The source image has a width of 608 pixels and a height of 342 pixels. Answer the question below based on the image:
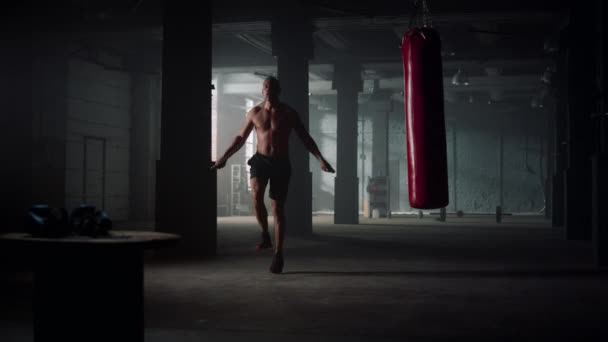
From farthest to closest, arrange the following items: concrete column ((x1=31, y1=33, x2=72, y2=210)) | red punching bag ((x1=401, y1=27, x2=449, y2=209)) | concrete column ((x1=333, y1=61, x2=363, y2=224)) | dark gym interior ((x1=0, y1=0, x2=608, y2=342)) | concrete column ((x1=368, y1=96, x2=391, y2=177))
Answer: concrete column ((x1=368, y1=96, x2=391, y2=177)) → concrete column ((x1=333, y1=61, x2=363, y2=224)) → concrete column ((x1=31, y1=33, x2=72, y2=210)) → red punching bag ((x1=401, y1=27, x2=449, y2=209)) → dark gym interior ((x1=0, y1=0, x2=608, y2=342))

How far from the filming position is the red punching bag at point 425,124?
4.43 meters

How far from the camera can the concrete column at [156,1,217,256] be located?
7.61 m

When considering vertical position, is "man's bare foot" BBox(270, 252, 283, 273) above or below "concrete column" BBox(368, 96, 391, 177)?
below

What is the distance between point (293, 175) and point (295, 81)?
5.54ft

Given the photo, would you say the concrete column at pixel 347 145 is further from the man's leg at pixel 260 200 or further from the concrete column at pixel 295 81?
the man's leg at pixel 260 200

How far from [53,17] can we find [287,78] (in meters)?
5.01

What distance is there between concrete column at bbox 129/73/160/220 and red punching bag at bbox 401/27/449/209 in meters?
15.0

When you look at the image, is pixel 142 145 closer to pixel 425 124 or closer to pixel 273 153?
pixel 273 153

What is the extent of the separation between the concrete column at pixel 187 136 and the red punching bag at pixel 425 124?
3665 mm

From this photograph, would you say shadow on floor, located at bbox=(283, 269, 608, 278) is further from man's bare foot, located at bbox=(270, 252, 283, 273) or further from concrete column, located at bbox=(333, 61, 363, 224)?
concrete column, located at bbox=(333, 61, 363, 224)

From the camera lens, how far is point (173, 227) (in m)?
7.58

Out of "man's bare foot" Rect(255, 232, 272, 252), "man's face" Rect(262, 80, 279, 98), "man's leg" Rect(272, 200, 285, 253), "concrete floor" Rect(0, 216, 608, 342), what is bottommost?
"concrete floor" Rect(0, 216, 608, 342)

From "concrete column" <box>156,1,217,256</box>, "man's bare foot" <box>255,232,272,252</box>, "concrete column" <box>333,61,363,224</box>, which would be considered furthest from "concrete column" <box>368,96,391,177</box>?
"man's bare foot" <box>255,232,272,252</box>

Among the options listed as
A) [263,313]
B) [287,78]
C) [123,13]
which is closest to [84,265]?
[263,313]
